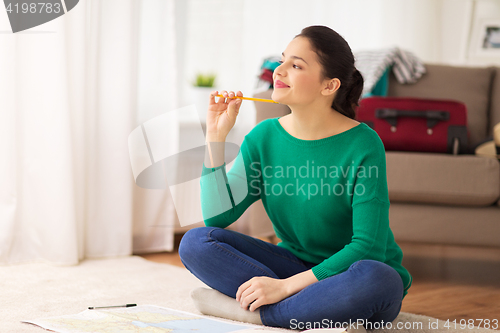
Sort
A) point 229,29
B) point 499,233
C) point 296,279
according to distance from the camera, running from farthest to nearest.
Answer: point 229,29 < point 499,233 < point 296,279

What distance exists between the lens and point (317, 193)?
103cm

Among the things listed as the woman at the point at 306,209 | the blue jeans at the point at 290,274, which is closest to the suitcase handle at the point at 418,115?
the woman at the point at 306,209

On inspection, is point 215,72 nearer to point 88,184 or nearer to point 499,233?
point 88,184

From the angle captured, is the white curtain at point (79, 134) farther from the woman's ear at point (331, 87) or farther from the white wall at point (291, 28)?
the woman's ear at point (331, 87)

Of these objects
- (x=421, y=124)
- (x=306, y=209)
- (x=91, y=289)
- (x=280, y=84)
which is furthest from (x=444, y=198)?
(x=91, y=289)

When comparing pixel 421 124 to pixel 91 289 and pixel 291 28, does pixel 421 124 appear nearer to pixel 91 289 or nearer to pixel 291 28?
pixel 291 28

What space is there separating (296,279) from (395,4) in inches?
95.2

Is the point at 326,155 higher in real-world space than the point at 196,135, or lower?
higher

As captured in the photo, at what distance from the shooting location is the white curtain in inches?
63.8

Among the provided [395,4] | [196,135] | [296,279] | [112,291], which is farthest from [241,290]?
[395,4]

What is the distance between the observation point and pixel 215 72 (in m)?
2.43

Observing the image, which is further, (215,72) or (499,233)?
(215,72)

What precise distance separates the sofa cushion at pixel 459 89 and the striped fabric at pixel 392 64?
4 centimetres

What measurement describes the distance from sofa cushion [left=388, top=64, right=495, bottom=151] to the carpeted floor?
122 cm
